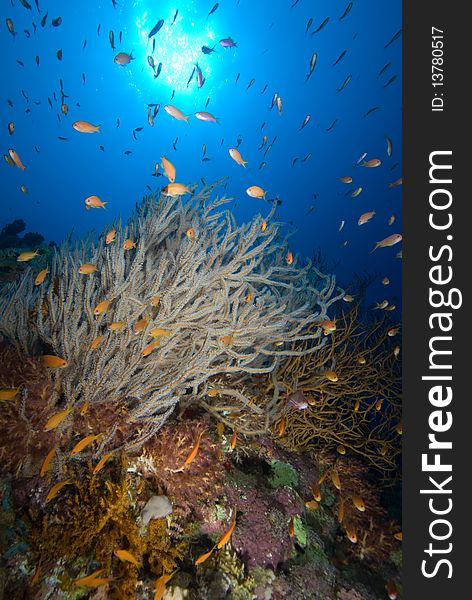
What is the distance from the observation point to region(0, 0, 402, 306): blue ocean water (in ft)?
114

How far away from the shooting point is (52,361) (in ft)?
7.63

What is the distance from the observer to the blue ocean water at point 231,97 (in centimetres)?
3481

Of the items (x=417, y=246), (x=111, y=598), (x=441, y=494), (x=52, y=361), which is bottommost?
(x=111, y=598)

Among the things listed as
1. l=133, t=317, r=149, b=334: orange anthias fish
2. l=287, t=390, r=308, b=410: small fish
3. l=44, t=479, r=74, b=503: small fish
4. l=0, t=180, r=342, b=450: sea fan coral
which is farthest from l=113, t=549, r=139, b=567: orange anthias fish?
l=287, t=390, r=308, b=410: small fish

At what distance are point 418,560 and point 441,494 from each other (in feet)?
2.02

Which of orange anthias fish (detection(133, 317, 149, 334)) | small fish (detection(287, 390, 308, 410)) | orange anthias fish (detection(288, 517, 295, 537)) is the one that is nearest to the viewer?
orange anthias fish (detection(133, 317, 149, 334))

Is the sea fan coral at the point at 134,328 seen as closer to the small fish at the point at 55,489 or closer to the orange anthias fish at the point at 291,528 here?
the small fish at the point at 55,489

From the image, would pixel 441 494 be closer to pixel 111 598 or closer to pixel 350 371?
pixel 350 371

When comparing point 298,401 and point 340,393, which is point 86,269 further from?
point 340,393

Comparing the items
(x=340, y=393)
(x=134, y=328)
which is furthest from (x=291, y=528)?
(x=134, y=328)

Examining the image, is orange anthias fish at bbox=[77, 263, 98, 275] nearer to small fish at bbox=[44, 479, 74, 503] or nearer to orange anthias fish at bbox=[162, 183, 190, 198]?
orange anthias fish at bbox=[162, 183, 190, 198]

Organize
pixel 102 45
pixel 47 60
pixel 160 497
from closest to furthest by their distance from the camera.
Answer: pixel 160 497 → pixel 102 45 → pixel 47 60

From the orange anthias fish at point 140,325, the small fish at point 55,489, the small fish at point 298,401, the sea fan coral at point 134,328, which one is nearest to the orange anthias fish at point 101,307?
the sea fan coral at point 134,328

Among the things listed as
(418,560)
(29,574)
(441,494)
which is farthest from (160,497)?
(441,494)
